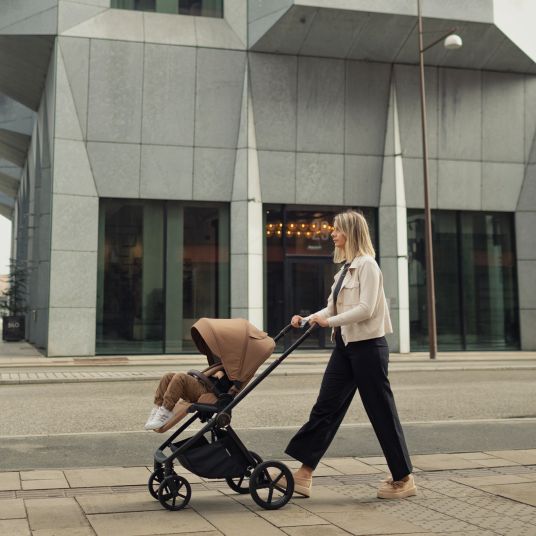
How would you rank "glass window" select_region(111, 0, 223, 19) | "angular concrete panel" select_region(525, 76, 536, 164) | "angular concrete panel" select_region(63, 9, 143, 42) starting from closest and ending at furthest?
"angular concrete panel" select_region(63, 9, 143, 42)
"glass window" select_region(111, 0, 223, 19)
"angular concrete panel" select_region(525, 76, 536, 164)

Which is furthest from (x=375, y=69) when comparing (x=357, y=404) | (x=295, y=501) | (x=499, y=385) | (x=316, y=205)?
(x=295, y=501)

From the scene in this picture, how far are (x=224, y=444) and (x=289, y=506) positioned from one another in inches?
23.8

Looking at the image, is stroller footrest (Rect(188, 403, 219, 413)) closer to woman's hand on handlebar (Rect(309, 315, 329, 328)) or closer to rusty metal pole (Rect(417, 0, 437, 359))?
woman's hand on handlebar (Rect(309, 315, 329, 328))

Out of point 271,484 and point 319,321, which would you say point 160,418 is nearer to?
point 271,484

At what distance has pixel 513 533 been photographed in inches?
157

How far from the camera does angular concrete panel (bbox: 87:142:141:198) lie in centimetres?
1970

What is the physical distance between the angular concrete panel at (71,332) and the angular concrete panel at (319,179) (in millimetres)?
7144

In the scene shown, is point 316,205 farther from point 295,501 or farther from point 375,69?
point 295,501

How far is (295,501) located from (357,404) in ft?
17.8

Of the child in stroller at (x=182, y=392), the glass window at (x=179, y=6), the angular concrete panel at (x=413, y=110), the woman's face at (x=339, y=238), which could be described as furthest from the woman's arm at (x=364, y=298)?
the glass window at (x=179, y=6)

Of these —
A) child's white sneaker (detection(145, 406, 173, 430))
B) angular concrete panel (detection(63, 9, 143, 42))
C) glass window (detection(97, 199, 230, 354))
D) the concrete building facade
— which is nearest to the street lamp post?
the concrete building facade

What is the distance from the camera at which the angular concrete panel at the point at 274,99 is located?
2070cm

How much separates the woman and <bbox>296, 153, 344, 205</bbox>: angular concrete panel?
16091 millimetres

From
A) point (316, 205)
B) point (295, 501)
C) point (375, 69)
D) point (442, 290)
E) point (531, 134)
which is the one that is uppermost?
point (375, 69)
